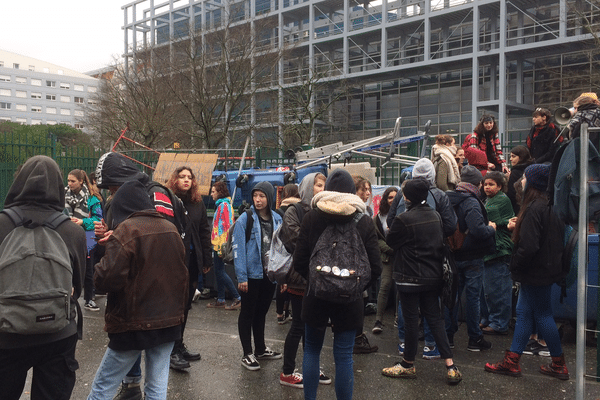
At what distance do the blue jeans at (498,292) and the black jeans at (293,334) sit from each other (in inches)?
103

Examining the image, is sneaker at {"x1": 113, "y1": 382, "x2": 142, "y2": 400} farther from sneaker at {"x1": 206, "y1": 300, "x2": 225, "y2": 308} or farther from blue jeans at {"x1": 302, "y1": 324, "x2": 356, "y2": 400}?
sneaker at {"x1": 206, "y1": 300, "x2": 225, "y2": 308}

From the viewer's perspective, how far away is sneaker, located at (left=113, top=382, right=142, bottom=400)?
4320mm

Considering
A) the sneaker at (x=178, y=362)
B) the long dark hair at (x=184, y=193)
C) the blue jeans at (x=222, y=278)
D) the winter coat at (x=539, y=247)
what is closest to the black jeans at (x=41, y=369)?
the sneaker at (x=178, y=362)

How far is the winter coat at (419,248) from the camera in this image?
15.9 feet

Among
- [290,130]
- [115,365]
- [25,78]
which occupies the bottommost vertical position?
[115,365]

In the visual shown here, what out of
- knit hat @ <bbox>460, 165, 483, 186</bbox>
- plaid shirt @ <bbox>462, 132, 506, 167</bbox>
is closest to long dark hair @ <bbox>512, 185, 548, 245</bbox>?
knit hat @ <bbox>460, 165, 483, 186</bbox>

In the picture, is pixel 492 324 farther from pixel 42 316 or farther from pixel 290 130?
pixel 290 130

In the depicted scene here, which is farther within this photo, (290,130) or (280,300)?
(290,130)

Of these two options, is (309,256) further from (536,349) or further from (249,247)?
(536,349)

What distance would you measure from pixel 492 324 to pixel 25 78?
104136 millimetres

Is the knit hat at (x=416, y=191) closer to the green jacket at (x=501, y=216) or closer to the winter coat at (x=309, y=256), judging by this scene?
the winter coat at (x=309, y=256)

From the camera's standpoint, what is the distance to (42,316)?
112 inches

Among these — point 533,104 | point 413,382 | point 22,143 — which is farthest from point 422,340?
point 533,104

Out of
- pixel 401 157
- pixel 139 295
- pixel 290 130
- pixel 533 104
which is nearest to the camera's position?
pixel 139 295
